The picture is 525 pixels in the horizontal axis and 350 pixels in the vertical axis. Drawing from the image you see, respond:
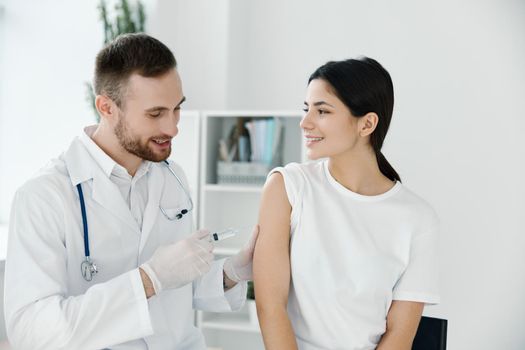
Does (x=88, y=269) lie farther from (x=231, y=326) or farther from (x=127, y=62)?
(x=231, y=326)

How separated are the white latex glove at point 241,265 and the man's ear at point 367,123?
43 cm

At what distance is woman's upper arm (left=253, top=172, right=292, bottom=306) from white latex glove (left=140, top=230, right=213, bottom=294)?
147 millimetres

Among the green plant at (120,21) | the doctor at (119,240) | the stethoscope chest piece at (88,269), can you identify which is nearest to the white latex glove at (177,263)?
the doctor at (119,240)

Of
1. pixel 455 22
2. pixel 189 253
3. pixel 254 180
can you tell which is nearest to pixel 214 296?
pixel 189 253

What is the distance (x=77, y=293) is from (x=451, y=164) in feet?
6.84

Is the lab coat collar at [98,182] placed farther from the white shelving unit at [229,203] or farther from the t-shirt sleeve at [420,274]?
the white shelving unit at [229,203]

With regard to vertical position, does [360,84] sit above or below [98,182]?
above

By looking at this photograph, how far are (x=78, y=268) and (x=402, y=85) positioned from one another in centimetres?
208

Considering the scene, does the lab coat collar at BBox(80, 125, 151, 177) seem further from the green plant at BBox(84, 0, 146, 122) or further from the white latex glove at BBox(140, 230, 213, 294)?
the green plant at BBox(84, 0, 146, 122)

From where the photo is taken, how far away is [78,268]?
147 cm

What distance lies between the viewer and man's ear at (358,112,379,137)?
5.35 feet

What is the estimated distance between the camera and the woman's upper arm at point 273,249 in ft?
5.08

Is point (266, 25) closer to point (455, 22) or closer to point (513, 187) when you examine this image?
point (455, 22)

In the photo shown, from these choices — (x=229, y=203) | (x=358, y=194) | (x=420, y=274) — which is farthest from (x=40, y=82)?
(x=420, y=274)
